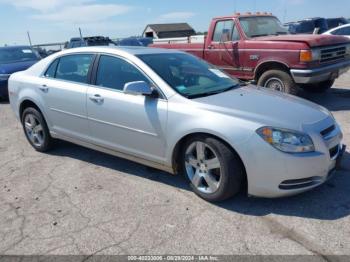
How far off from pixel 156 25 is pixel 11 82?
106 feet

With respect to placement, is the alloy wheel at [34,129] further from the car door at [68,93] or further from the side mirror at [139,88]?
the side mirror at [139,88]

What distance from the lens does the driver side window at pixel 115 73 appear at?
13.7ft

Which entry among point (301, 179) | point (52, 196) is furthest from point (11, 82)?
point (301, 179)

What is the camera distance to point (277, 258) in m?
2.80

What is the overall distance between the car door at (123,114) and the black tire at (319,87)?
5549mm

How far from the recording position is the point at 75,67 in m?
4.84

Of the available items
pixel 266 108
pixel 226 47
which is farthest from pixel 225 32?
pixel 266 108

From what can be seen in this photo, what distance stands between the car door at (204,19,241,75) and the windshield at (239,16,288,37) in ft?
0.82

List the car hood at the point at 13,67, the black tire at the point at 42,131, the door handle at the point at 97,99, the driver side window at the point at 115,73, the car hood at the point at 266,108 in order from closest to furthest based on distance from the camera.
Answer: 1. the car hood at the point at 266,108
2. the driver side window at the point at 115,73
3. the door handle at the point at 97,99
4. the black tire at the point at 42,131
5. the car hood at the point at 13,67

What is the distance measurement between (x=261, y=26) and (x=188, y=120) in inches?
221

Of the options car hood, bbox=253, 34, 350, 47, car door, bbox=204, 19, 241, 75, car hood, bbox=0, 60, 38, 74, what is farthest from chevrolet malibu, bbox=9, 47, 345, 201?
car hood, bbox=0, 60, 38, 74

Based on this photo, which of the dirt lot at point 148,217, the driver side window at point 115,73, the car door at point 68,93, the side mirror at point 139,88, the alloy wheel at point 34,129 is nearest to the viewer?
the dirt lot at point 148,217

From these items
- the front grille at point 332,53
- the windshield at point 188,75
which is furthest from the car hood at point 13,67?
the front grille at point 332,53

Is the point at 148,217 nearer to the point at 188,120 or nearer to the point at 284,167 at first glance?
the point at 188,120
